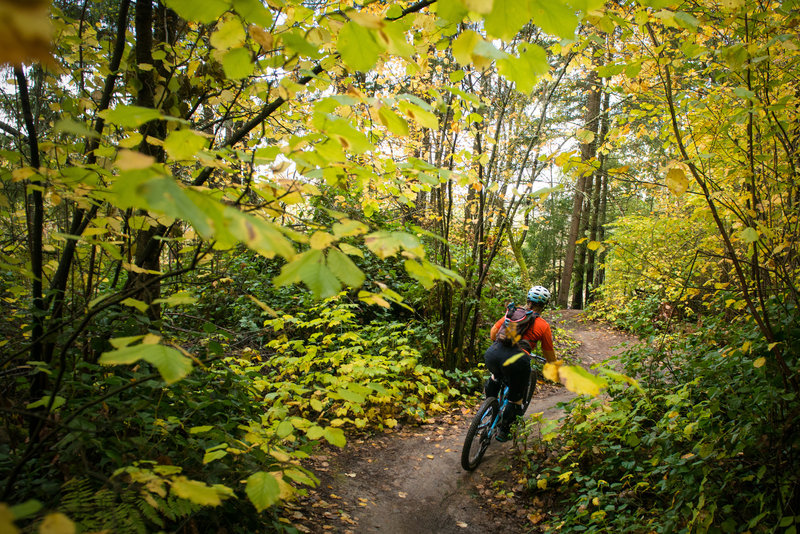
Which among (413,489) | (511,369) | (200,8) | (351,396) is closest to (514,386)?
(511,369)

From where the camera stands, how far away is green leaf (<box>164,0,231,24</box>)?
129cm

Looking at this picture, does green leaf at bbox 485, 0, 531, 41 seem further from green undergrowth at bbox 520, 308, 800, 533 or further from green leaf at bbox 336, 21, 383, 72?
green undergrowth at bbox 520, 308, 800, 533

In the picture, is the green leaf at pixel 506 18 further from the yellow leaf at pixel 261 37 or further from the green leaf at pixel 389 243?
the yellow leaf at pixel 261 37

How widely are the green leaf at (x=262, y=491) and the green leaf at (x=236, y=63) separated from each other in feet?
5.31

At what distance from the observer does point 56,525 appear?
0.91m

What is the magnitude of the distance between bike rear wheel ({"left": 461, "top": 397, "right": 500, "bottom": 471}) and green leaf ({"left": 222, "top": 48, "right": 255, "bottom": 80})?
3.85 meters

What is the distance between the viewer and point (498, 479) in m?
4.12

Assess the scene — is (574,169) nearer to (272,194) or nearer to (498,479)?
(272,194)

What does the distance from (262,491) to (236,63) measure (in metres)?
1.73

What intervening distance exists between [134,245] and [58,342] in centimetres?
94

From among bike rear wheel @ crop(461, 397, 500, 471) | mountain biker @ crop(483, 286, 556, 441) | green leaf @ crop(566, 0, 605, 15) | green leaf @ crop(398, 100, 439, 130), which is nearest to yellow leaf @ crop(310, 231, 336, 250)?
green leaf @ crop(398, 100, 439, 130)

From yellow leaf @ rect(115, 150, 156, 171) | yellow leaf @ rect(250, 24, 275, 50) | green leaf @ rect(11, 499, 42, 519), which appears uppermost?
yellow leaf @ rect(250, 24, 275, 50)

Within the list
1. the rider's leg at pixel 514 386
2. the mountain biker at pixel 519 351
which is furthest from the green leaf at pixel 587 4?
the rider's leg at pixel 514 386

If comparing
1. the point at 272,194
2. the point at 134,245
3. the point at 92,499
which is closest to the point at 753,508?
the point at 272,194
